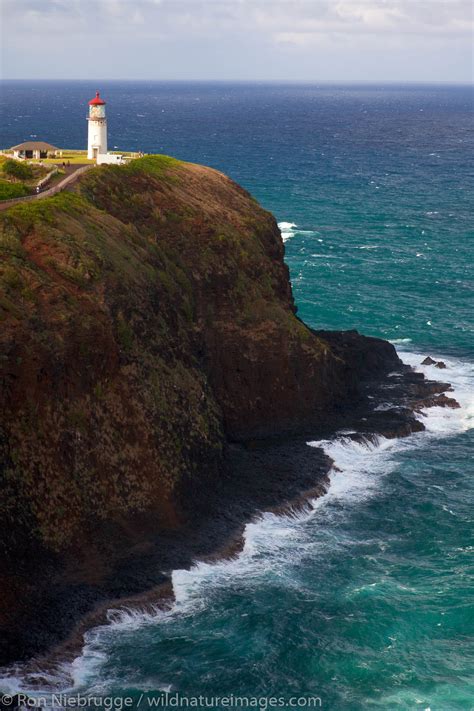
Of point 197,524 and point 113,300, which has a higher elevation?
point 113,300

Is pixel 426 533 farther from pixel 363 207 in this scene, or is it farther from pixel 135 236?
pixel 363 207

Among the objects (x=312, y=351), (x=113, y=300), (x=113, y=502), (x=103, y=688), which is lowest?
(x=103, y=688)

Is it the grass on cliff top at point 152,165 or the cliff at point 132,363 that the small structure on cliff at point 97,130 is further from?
the cliff at point 132,363

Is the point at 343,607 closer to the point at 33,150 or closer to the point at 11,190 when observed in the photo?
the point at 11,190

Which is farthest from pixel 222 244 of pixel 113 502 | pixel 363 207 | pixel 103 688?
pixel 363 207

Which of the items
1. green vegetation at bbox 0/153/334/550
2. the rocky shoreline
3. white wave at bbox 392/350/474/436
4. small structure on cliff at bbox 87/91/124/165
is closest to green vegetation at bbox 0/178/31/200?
green vegetation at bbox 0/153/334/550

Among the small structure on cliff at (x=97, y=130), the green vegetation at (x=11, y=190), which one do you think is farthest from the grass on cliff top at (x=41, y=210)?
the small structure on cliff at (x=97, y=130)
